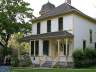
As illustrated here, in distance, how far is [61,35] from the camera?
29500mm

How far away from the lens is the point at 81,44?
31.6 meters

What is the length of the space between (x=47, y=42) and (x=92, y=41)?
652cm

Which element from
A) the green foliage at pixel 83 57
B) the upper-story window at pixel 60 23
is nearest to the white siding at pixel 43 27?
the upper-story window at pixel 60 23

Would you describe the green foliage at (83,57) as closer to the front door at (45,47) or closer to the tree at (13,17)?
the front door at (45,47)

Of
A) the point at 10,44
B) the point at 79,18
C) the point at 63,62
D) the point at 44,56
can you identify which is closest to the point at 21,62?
the point at 44,56

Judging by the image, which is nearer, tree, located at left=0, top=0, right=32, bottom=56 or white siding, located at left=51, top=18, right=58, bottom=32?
white siding, located at left=51, top=18, right=58, bottom=32

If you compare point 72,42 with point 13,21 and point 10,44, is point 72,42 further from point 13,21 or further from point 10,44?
point 10,44

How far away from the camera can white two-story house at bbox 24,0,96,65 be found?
30.1 m

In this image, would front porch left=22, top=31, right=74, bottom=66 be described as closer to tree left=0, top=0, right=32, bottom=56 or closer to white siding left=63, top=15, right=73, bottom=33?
white siding left=63, top=15, right=73, bottom=33

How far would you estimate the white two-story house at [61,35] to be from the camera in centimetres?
3009

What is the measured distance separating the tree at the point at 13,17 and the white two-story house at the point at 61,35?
422 centimetres

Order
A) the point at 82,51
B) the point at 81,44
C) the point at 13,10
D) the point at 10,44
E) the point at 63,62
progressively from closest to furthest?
the point at 82,51 < the point at 63,62 < the point at 81,44 < the point at 13,10 < the point at 10,44

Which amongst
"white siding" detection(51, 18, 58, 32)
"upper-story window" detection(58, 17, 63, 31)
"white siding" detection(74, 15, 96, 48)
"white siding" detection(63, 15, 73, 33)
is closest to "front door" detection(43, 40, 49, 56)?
"white siding" detection(51, 18, 58, 32)

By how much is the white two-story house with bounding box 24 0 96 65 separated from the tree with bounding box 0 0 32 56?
422cm
